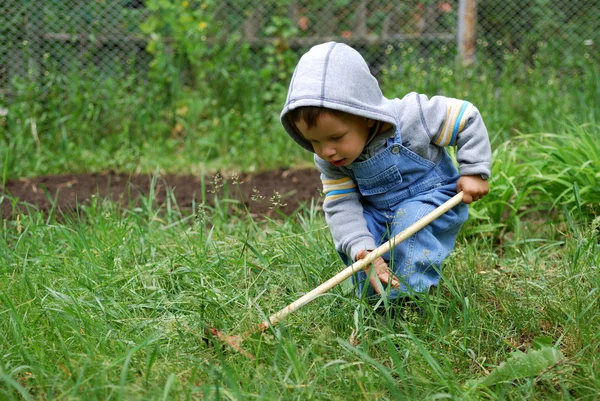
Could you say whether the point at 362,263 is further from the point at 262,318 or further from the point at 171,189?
the point at 171,189

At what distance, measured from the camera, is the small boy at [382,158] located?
226cm

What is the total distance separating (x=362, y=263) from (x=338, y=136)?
424 millimetres

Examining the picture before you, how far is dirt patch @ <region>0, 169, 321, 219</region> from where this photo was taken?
4.16 metres

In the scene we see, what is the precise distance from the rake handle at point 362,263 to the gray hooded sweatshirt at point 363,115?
113 mm

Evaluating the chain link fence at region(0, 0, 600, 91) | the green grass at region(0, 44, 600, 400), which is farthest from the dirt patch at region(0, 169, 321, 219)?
the chain link fence at region(0, 0, 600, 91)

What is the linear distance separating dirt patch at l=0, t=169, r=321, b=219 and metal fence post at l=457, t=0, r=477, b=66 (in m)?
2.10

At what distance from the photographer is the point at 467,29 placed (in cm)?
621

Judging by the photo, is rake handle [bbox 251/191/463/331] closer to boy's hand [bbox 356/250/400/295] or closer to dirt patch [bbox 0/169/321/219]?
boy's hand [bbox 356/250/400/295]

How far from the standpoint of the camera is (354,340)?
225cm

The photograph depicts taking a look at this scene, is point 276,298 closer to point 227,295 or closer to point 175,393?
point 227,295

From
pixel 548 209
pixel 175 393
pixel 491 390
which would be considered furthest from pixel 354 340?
pixel 548 209

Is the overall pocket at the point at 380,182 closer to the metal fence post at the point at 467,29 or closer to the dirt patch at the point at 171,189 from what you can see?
the dirt patch at the point at 171,189

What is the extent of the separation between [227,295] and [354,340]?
1.59 ft

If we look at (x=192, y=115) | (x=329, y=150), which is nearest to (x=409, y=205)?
(x=329, y=150)
